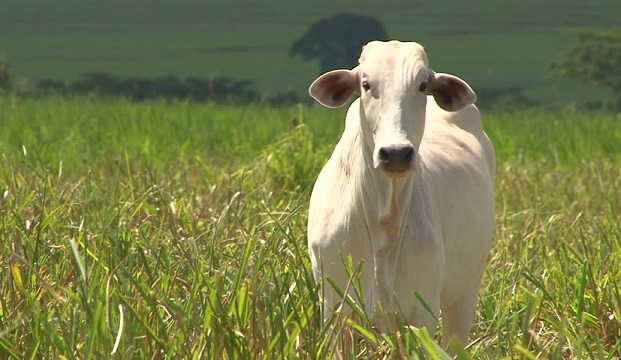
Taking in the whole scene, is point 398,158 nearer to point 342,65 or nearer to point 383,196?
point 383,196

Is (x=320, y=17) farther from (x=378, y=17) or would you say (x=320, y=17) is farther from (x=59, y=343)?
(x=59, y=343)

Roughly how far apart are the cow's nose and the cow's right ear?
1.58ft

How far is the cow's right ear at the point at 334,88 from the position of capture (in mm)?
3807

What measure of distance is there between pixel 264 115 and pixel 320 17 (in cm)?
3397

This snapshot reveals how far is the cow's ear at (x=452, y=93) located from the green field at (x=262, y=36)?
3470 centimetres

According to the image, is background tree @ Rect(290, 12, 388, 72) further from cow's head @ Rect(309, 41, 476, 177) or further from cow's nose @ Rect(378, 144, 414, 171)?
cow's nose @ Rect(378, 144, 414, 171)

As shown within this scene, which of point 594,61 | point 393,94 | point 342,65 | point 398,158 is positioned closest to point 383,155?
point 398,158

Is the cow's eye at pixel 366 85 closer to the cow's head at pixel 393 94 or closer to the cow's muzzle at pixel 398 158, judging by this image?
the cow's head at pixel 393 94

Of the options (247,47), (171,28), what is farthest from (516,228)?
(171,28)

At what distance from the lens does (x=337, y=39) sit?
147ft

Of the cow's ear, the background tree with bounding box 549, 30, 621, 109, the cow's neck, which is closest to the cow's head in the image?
the cow's ear

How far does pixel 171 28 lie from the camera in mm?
48750

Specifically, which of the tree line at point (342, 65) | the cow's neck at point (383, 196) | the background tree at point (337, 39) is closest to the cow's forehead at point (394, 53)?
the cow's neck at point (383, 196)

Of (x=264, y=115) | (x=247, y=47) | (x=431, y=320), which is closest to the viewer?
(x=431, y=320)
